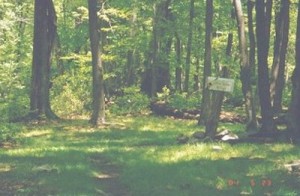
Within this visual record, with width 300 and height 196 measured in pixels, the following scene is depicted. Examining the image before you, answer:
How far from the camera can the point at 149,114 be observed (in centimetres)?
2975

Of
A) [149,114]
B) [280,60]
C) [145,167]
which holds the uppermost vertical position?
[280,60]

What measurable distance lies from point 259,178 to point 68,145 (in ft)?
26.6

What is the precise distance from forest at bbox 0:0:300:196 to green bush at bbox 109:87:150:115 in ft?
0.20

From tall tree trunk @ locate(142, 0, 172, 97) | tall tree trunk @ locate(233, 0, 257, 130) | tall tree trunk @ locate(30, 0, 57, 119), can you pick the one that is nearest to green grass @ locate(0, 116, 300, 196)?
tall tree trunk @ locate(233, 0, 257, 130)

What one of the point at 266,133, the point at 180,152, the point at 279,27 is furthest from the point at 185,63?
the point at 180,152

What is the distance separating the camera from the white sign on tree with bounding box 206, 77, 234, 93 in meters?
15.6

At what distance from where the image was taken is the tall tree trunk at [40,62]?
24.4 meters

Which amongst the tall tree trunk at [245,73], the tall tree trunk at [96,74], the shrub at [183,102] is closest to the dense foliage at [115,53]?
the shrub at [183,102]

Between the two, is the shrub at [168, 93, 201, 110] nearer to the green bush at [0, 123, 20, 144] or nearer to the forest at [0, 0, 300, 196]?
the forest at [0, 0, 300, 196]

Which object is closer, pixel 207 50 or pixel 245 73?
pixel 245 73

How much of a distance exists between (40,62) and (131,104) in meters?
8.09

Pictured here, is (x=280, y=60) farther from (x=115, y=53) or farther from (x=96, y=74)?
(x=115, y=53)

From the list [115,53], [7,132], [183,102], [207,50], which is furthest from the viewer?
[115,53]

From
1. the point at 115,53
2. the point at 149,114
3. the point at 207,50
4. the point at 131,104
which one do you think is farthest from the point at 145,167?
the point at 115,53
